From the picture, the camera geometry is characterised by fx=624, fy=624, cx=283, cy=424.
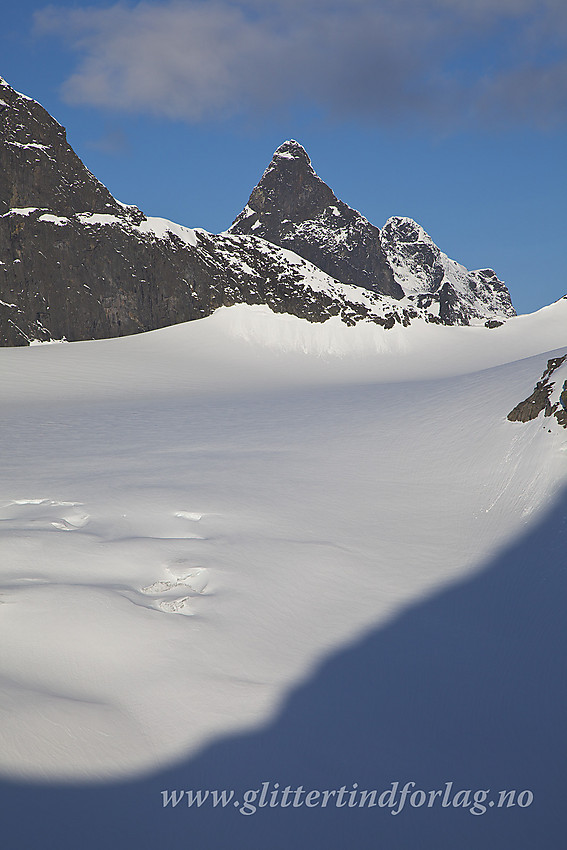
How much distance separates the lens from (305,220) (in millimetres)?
92625

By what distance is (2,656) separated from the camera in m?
6.20

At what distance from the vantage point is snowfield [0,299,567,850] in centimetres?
473

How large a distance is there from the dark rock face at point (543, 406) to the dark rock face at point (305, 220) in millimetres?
78310

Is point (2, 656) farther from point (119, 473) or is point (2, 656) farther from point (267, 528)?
point (119, 473)

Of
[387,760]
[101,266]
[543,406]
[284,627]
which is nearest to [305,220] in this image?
[101,266]

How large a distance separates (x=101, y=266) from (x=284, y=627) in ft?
143

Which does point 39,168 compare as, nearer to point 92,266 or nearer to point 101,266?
point 92,266

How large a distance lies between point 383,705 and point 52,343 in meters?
41.9

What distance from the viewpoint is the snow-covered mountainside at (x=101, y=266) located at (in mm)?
44188

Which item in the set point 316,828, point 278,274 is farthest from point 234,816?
point 278,274

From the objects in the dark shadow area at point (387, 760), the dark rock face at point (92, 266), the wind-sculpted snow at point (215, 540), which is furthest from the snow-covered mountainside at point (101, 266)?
the dark shadow area at point (387, 760)

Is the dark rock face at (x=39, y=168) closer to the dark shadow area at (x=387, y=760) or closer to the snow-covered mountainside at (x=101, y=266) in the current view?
the snow-covered mountainside at (x=101, y=266)

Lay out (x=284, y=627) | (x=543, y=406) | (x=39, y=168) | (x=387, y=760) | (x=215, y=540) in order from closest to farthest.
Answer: (x=387, y=760)
(x=284, y=627)
(x=215, y=540)
(x=543, y=406)
(x=39, y=168)

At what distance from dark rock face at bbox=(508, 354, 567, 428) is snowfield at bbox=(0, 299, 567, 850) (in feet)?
0.97
